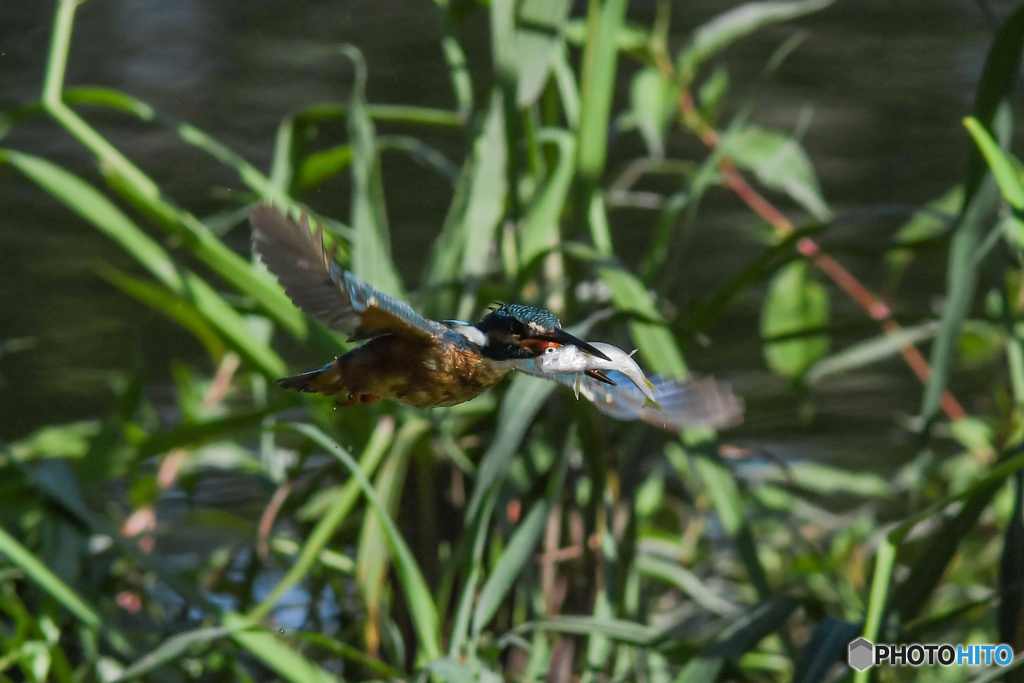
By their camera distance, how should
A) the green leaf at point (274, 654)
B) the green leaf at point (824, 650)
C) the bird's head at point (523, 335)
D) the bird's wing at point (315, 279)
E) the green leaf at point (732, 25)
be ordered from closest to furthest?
the bird's wing at point (315, 279) < the bird's head at point (523, 335) < the green leaf at point (824, 650) < the green leaf at point (274, 654) < the green leaf at point (732, 25)

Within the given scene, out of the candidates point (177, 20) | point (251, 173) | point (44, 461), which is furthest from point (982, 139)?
point (177, 20)

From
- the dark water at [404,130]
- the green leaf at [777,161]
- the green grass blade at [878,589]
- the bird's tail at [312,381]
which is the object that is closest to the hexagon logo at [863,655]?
the green grass blade at [878,589]

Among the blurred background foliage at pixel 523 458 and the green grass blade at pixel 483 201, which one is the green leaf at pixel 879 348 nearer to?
the blurred background foliage at pixel 523 458

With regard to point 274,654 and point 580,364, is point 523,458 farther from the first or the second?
point 580,364

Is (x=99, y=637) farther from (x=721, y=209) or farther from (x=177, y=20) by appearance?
(x=177, y=20)

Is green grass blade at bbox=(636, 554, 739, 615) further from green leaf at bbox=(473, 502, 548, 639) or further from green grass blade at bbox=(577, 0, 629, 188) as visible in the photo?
green grass blade at bbox=(577, 0, 629, 188)
